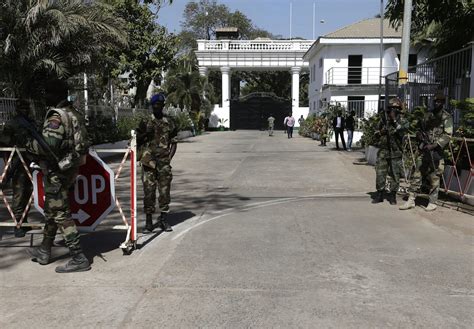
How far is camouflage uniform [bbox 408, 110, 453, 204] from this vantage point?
24.5 feet

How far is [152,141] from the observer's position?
5949mm

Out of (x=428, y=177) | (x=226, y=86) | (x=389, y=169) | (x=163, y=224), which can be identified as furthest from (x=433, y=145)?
(x=226, y=86)

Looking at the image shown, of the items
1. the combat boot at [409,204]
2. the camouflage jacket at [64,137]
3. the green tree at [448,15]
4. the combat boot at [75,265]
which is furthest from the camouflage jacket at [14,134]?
the green tree at [448,15]

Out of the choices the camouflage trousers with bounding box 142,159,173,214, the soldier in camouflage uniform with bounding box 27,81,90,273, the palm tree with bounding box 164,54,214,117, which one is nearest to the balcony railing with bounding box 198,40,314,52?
the palm tree with bounding box 164,54,214,117

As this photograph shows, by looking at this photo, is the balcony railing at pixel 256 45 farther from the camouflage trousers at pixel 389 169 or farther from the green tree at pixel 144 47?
the camouflage trousers at pixel 389 169

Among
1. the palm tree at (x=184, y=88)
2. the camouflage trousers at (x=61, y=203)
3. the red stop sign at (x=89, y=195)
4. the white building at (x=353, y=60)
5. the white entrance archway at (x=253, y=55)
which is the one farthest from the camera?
the white entrance archway at (x=253, y=55)

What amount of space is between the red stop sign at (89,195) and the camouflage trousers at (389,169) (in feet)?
15.6

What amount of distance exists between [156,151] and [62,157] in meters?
1.57

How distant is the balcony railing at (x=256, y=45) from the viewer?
1640 inches

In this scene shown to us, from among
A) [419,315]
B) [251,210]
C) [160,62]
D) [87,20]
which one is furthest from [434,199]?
[160,62]

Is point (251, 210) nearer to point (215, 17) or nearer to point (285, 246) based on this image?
point (285, 246)

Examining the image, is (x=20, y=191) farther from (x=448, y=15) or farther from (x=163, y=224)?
(x=448, y=15)

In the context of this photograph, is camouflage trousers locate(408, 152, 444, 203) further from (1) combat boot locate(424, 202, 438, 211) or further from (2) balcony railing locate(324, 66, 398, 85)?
(2) balcony railing locate(324, 66, 398, 85)

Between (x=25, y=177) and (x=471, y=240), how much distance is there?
5.73 metres
